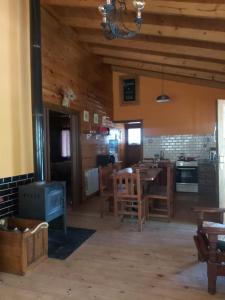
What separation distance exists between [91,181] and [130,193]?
197 cm

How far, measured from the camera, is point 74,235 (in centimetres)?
347

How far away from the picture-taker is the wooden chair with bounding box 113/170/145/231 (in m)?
3.62

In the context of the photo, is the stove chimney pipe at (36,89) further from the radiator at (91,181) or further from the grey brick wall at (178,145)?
the grey brick wall at (178,145)

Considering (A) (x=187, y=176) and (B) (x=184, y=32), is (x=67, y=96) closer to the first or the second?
(B) (x=184, y=32)

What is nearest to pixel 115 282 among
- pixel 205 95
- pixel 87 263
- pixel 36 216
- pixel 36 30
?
pixel 87 263

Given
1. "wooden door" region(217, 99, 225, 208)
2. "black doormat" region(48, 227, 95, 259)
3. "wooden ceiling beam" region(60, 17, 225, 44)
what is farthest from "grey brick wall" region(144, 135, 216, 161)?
"black doormat" region(48, 227, 95, 259)

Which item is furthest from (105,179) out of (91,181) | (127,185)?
(91,181)

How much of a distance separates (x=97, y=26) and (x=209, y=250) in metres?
3.65

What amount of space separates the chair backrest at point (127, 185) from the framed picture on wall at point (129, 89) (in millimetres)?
3824

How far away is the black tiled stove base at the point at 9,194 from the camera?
9.76 ft

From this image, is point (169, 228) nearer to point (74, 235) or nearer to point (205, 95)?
point (74, 235)

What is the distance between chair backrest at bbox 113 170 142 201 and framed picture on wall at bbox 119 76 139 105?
382 cm

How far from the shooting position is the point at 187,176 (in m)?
6.23

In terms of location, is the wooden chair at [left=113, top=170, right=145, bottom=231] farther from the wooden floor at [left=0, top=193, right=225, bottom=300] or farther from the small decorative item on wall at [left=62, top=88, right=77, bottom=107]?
the small decorative item on wall at [left=62, top=88, right=77, bottom=107]
